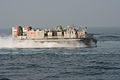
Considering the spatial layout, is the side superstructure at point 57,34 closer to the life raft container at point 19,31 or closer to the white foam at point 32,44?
the life raft container at point 19,31

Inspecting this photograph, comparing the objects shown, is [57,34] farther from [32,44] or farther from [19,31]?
[19,31]

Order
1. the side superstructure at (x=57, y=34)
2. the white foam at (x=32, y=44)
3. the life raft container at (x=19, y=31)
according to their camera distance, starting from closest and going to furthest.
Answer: the white foam at (x=32, y=44)
the side superstructure at (x=57, y=34)
the life raft container at (x=19, y=31)

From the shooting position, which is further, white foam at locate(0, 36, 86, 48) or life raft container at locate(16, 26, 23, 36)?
life raft container at locate(16, 26, 23, 36)

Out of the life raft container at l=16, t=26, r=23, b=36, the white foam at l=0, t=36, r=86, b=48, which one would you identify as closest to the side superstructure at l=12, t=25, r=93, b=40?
the life raft container at l=16, t=26, r=23, b=36

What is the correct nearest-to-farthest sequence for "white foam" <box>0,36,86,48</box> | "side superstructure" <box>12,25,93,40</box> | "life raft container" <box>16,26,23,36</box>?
1. "white foam" <box>0,36,86,48</box>
2. "side superstructure" <box>12,25,93,40</box>
3. "life raft container" <box>16,26,23,36</box>

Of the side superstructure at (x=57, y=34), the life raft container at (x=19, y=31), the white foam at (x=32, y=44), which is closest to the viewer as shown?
the white foam at (x=32, y=44)

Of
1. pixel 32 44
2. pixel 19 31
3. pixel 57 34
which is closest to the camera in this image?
pixel 32 44

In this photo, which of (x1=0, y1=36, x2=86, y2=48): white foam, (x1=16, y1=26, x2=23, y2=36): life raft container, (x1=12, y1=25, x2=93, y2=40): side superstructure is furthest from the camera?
(x1=16, y1=26, x2=23, y2=36): life raft container

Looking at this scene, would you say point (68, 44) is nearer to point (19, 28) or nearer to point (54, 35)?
point (54, 35)

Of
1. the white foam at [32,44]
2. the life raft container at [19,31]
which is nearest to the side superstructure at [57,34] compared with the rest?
the life raft container at [19,31]

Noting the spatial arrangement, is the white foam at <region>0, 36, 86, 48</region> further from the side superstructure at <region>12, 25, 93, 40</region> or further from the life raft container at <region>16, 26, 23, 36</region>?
the life raft container at <region>16, 26, 23, 36</region>

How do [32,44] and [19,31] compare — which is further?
[19,31]

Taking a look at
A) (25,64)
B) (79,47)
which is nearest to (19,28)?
(79,47)

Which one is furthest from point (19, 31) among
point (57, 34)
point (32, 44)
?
point (57, 34)
